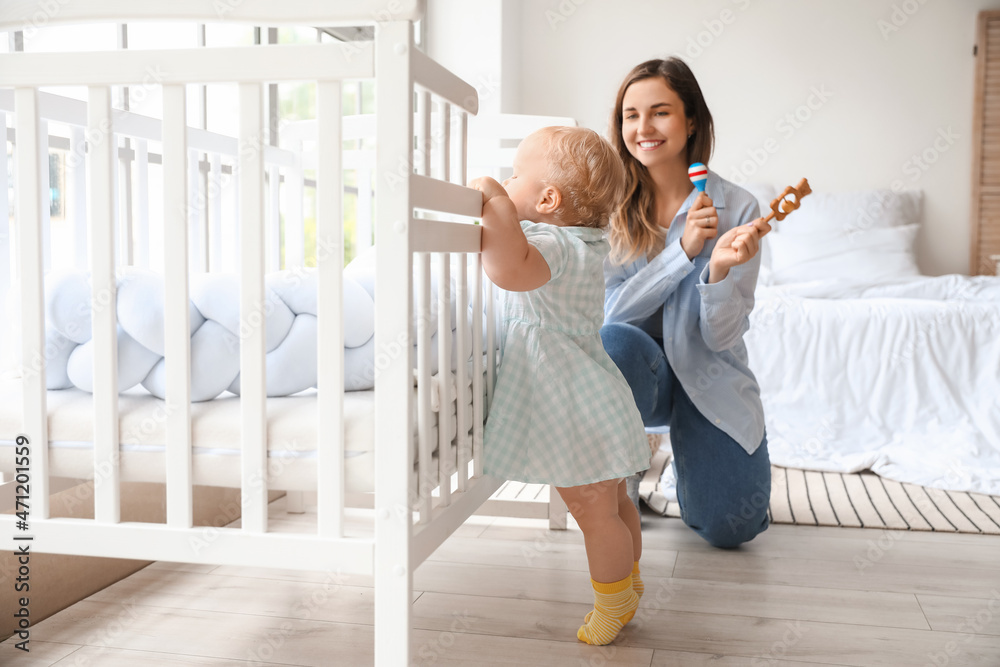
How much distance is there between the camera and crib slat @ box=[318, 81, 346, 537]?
→ 84 centimetres

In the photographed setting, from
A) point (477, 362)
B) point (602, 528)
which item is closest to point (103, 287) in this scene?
point (477, 362)

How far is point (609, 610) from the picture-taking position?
3.84ft

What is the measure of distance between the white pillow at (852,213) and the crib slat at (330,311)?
307 centimetres

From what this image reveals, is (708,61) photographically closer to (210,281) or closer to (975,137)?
(975,137)

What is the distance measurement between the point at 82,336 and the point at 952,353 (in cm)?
233

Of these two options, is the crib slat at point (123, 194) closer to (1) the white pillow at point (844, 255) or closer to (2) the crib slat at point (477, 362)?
(2) the crib slat at point (477, 362)

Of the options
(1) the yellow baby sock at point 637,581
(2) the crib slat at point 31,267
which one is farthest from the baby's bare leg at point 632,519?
(2) the crib slat at point 31,267

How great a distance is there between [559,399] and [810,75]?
10.6 ft

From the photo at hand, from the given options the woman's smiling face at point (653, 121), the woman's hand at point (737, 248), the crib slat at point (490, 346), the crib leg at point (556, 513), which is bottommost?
the crib leg at point (556, 513)

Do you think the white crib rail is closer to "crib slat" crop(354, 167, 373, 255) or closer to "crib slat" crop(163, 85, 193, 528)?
"crib slat" crop(163, 85, 193, 528)

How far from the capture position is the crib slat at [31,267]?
2.98 feet

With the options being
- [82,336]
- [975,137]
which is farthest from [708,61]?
[82,336]

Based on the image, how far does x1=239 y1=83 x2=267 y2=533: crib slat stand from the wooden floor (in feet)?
1.29

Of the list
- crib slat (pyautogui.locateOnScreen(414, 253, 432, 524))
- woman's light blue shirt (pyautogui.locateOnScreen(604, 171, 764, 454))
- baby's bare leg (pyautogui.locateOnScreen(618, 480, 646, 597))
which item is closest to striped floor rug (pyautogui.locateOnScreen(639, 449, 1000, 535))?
woman's light blue shirt (pyautogui.locateOnScreen(604, 171, 764, 454))
